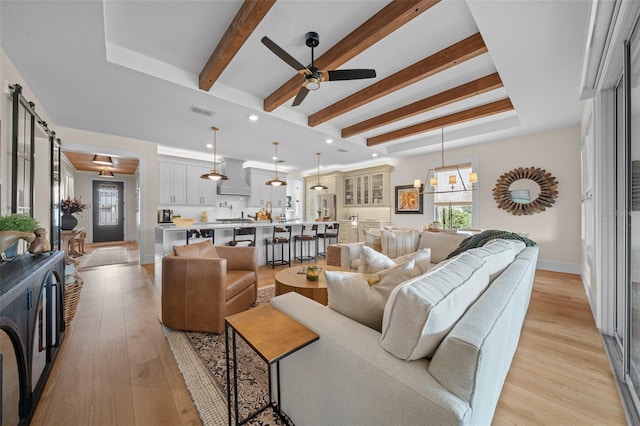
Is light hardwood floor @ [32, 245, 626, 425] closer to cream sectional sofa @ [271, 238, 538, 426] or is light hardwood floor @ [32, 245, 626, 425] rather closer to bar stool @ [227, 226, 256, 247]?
cream sectional sofa @ [271, 238, 538, 426]

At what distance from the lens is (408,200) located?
258 inches

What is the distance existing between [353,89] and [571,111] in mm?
3236

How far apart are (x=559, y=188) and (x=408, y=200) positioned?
9.49 feet

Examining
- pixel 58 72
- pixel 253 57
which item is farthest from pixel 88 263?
pixel 253 57

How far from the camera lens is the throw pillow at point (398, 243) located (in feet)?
12.0

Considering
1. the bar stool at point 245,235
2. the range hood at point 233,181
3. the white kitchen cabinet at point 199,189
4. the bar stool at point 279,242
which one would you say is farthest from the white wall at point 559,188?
the white kitchen cabinet at point 199,189

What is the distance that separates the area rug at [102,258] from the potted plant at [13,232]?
171 inches

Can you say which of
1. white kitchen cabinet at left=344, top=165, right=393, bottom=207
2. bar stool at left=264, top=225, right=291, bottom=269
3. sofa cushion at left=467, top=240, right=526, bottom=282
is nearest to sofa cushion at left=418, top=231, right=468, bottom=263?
sofa cushion at left=467, top=240, right=526, bottom=282

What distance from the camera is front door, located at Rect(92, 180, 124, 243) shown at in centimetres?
863

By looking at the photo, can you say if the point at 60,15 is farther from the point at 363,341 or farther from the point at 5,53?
the point at 363,341

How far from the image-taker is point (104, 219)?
8.78 meters

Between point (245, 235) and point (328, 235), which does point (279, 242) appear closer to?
point (245, 235)

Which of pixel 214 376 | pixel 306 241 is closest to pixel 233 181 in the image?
pixel 306 241

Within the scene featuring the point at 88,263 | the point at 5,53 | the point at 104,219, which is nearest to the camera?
the point at 5,53
